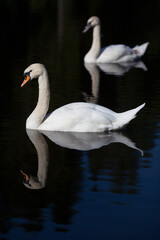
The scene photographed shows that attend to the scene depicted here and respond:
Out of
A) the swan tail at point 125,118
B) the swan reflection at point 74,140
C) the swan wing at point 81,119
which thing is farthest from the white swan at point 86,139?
the swan tail at point 125,118

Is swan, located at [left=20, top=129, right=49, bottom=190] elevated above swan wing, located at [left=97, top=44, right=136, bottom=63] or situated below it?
below

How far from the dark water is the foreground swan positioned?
19 cm

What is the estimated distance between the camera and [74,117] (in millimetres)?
9555

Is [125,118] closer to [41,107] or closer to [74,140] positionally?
[74,140]

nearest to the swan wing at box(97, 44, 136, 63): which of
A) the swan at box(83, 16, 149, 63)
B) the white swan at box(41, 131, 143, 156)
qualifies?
the swan at box(83, 16, 149, 63)

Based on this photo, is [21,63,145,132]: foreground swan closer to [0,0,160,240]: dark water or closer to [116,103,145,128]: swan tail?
[116,103,145,128]: swan tail

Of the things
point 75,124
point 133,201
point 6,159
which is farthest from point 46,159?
point 133,201

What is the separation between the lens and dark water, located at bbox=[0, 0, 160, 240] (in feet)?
20.9

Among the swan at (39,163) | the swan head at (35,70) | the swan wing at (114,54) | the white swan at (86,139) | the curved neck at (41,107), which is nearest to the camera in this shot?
the swan at (39,163)

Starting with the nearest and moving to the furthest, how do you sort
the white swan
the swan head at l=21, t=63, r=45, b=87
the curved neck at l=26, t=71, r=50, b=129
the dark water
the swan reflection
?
the dark water, the swan reflection, the white swan, the swan head at l=21, t=63, r=45, b=87, the curved neck at l=26, t=71, r=50, b=129

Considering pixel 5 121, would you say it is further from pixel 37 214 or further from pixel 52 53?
pixel 52 53

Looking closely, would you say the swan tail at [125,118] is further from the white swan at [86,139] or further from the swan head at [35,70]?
the swan head at [35,70]

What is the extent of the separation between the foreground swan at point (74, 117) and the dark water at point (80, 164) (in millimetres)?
189

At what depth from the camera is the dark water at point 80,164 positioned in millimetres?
6367
